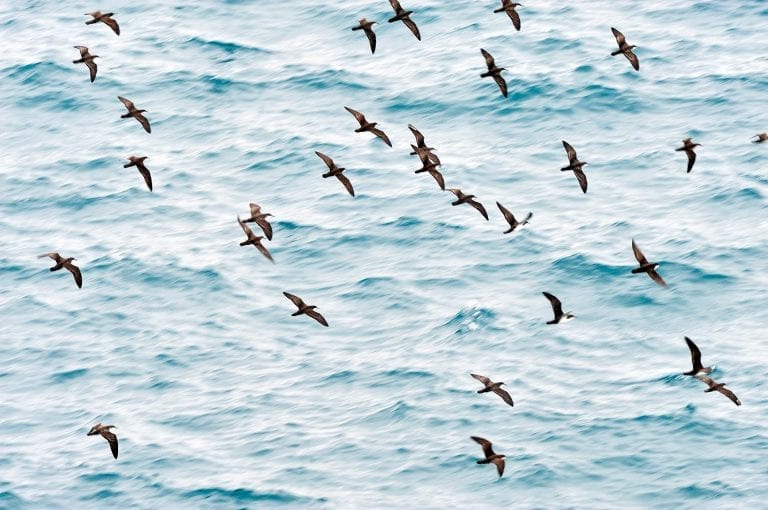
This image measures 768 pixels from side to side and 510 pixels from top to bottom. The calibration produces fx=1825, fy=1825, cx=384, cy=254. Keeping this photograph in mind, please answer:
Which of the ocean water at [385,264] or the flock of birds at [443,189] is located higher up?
the flock of birds at [443,189]

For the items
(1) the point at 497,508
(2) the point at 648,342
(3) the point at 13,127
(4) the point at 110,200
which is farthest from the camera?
(3) the point at 13,127

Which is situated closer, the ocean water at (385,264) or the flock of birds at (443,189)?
the flock of birds at (443,189)

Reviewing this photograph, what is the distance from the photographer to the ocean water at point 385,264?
43625 mm

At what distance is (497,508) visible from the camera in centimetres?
4194

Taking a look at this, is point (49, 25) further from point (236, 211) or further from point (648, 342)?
point (648, 342)

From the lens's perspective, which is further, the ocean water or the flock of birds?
the ocean water

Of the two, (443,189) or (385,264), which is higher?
(443,189)

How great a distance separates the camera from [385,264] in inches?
1980

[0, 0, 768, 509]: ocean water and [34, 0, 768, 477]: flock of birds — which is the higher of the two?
[34, 0, 768, 477]: flock of birds

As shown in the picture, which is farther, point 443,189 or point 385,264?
point 385,264

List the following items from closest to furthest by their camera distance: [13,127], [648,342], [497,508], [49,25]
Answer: [497,508] → [648,342] → [13,127] → [49,25]

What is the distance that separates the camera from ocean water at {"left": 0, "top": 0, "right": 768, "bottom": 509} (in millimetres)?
43625

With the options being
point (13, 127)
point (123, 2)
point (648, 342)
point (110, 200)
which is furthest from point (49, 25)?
point (648, 342)

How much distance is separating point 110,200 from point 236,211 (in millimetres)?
4227
